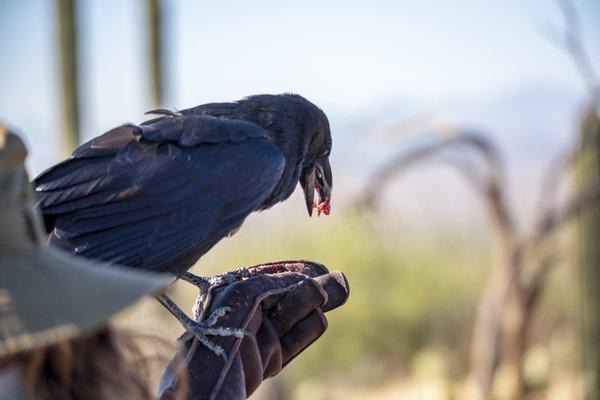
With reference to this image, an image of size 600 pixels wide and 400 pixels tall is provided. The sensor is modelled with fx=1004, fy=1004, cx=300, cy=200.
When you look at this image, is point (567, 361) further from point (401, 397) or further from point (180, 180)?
point (180, 180)

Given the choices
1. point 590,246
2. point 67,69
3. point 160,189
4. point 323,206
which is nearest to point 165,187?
point 160,189

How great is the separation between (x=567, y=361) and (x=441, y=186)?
4453 centimetres

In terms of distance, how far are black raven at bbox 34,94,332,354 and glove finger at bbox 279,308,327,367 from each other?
58 centimetres

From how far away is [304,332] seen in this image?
3559 mm

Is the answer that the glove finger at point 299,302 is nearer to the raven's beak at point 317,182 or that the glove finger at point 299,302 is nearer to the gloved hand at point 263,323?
the gloved hand at point 263,323

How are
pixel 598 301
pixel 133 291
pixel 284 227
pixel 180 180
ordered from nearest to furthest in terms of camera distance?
pixel 133 291, pixel 180 180, pixel 598 301, pixel 284 227

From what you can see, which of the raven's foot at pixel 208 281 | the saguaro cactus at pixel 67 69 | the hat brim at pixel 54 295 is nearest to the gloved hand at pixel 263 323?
the raven's foot at pixel 208 281

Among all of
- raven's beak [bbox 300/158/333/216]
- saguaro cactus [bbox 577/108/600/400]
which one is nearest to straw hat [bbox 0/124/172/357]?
raven's beak [bbox 300/158/333/216]

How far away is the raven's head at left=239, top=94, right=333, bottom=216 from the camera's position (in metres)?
4.57

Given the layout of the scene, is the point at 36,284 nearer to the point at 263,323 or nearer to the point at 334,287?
the point at 263,323

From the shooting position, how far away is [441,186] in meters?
57.5

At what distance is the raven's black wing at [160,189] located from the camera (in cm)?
381

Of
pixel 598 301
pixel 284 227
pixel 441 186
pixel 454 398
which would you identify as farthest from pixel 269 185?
pixel 441 186

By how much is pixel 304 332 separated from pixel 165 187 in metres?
0.90
